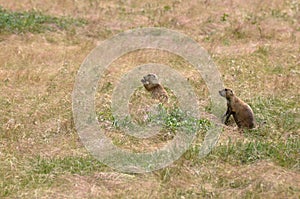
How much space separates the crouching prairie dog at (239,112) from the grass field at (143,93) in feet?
0.50

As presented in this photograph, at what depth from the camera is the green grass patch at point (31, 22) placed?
31.8 ft

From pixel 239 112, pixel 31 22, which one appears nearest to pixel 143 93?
pixel 239 112

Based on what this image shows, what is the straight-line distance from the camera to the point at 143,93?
7051 millimetres

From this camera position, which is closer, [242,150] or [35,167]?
[35,167]

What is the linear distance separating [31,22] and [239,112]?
5.26 meters

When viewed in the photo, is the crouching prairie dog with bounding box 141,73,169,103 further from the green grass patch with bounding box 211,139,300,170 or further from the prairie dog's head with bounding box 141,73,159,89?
the green grass patch with bounding box 211,139,300,170

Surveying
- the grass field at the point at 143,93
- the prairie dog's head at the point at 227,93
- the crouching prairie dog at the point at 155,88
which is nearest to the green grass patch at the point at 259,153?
the grass field at the point at 143,93

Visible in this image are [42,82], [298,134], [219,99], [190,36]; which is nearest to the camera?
[298,134]

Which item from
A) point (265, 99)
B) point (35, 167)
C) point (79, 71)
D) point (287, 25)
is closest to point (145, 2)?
point (287, 25)

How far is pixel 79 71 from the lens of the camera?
7.86m

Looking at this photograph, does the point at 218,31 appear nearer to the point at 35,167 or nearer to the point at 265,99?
the point at 265,99

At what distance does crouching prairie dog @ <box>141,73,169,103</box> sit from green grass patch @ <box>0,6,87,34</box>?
3.46 meters

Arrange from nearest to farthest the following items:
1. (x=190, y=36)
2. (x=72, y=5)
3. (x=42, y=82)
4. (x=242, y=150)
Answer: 1. (x=242, y=150)
2. (x=42, y=82)
3. (x=190, y=36)
4. (x=72, y=5)

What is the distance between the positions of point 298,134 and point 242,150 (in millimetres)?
938
